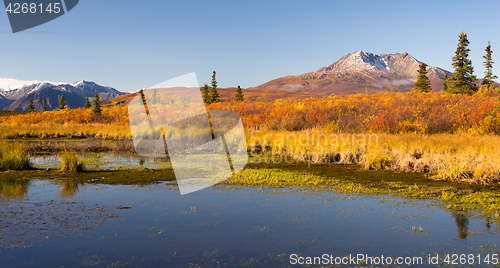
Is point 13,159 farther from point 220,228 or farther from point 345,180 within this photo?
point 345,180

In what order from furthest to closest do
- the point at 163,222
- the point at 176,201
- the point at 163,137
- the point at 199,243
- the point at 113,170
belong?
the point at 163,137, the point at 113,170, the point at 176,201, the point at 163,222, the point at 199,243

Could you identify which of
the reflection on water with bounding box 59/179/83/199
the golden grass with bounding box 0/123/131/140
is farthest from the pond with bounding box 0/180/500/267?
the golden grass with bounding box 0/123/131/140

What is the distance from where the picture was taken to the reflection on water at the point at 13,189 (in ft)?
30.6

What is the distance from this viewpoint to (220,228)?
23.2ft

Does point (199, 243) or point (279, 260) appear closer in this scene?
point (279, 260)

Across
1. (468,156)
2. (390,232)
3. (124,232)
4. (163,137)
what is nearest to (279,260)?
(390,232)

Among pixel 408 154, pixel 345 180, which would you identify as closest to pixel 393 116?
pixel 408 154

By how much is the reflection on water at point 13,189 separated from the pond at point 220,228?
0.16ft

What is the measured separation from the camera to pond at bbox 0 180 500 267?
5680mm

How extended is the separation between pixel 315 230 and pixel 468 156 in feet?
27.9

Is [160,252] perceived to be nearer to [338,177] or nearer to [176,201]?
[176,201]

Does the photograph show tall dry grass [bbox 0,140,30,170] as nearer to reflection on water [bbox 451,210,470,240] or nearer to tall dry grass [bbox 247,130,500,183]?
tall dry grass [bbox 247,130,500,183]

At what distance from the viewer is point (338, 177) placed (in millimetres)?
13000

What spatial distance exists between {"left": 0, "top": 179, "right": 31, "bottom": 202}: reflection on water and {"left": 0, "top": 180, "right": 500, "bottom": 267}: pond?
5cm
